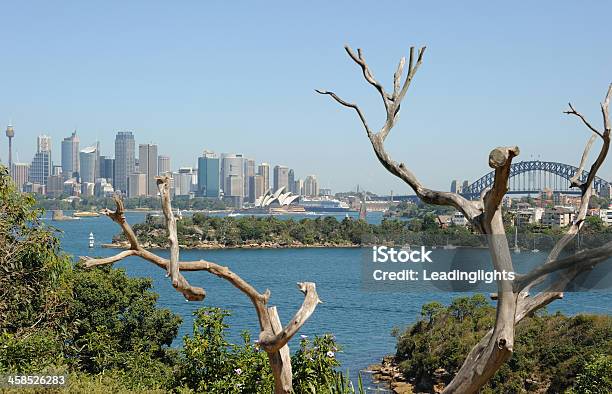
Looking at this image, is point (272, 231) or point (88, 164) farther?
point (88, 164)

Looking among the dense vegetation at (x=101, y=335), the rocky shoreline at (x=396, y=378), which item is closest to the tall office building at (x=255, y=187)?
the rocky shoreline at (x=396, y=378)

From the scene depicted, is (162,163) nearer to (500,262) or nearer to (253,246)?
(253,246)

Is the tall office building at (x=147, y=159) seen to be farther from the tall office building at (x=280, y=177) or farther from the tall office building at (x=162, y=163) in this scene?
the tall office building at (x=280, y=177)

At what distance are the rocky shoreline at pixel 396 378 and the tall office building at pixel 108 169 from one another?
96647mm

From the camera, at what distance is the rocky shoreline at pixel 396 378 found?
1256 cm

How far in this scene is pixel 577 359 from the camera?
12.0 m

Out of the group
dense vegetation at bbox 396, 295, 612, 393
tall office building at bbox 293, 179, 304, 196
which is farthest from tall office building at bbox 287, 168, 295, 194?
dense vegetation at bbox 396, 295, 612, 393

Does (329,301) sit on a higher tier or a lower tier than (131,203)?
lower

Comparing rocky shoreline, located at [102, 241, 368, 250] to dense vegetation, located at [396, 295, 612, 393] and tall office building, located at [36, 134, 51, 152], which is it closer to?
dense vegetation, located at [396, 295, 612, 393]

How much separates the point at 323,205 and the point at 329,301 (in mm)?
73256

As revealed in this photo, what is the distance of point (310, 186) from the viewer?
395 feet

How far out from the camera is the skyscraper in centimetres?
10719

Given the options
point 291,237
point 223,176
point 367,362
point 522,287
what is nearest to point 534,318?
point 367,362

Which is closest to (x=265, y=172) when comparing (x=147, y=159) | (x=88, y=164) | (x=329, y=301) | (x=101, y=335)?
(x=147, y=159)
